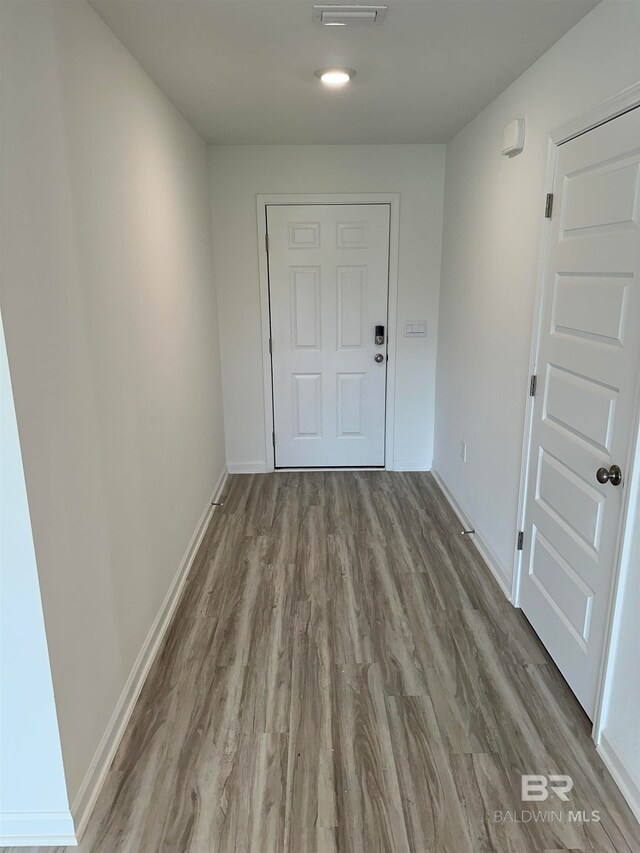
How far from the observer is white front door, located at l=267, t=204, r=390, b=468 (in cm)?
394

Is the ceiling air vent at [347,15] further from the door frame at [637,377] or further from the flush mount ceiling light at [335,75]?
the door frame at [637,377]

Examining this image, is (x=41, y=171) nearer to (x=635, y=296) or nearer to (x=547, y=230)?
(x=635, y=296)

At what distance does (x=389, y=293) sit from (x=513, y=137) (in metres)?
1.63

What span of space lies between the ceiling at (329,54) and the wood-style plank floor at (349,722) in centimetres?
237

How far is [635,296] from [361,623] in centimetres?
173

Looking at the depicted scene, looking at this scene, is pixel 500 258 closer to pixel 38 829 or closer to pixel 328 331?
pixel 328 331

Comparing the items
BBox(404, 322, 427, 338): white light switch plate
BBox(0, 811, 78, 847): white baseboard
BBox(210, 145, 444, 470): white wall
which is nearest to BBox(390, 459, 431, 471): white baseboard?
BBox(210, 145, 444, 470): white wall

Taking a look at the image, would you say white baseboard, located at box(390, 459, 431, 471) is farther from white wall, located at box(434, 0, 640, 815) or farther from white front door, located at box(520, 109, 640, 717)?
white front door, located at box(520, 109, 640, 717)

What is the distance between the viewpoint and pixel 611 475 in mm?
1730

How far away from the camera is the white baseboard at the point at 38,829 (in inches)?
60.0

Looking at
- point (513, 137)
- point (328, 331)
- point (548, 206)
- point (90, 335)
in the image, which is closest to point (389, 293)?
point (328, 331)

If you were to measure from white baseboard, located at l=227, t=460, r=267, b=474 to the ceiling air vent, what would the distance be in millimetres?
3062

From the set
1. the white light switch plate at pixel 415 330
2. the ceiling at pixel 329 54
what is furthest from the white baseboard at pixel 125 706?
the ceiling at pixel 329 54

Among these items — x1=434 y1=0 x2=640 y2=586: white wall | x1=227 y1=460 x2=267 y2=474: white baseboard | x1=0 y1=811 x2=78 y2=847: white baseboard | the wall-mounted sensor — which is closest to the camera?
x1=0 y1=811 x2=78 y2=847: white baseboard
